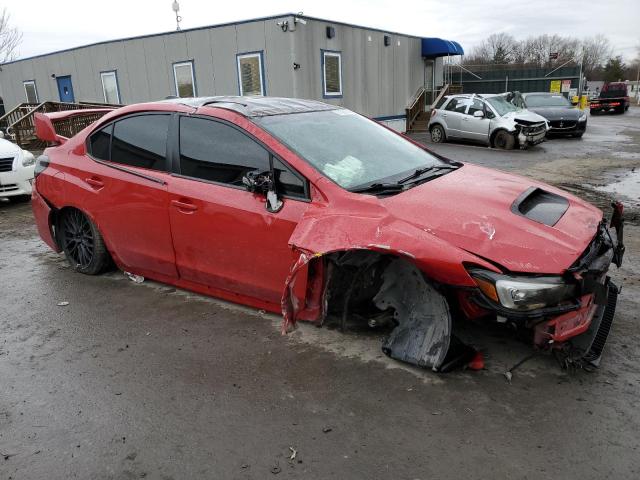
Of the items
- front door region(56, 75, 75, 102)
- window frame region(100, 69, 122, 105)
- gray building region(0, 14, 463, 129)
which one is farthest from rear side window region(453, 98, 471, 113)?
front door region(56, 75, 75, 102)

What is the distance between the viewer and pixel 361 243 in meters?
2.90

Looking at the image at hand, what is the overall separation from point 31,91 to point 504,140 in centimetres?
2053

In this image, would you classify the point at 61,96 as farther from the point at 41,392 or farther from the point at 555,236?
the point at 555,236

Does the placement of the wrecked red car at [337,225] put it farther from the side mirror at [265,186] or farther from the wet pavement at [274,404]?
the wet pavement at [274,404]

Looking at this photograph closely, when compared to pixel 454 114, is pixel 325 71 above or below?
above

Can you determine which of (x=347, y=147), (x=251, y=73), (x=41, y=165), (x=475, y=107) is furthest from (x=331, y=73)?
(x=347, y=147)

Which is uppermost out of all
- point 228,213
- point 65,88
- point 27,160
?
point 65,88

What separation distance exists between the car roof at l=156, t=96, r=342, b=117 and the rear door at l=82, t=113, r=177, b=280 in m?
0.35

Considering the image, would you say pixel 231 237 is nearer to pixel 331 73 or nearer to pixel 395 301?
pixel 395 301

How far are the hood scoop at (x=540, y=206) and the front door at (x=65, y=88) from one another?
21358 millimetres

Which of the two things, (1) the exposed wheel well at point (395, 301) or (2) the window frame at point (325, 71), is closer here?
(1) the exposed wheel well at point (395, 301)

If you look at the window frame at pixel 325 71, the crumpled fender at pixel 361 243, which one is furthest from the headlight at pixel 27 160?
the window frame at pixel 325 71

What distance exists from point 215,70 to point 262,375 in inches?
583

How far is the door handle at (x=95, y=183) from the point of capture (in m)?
4.47
